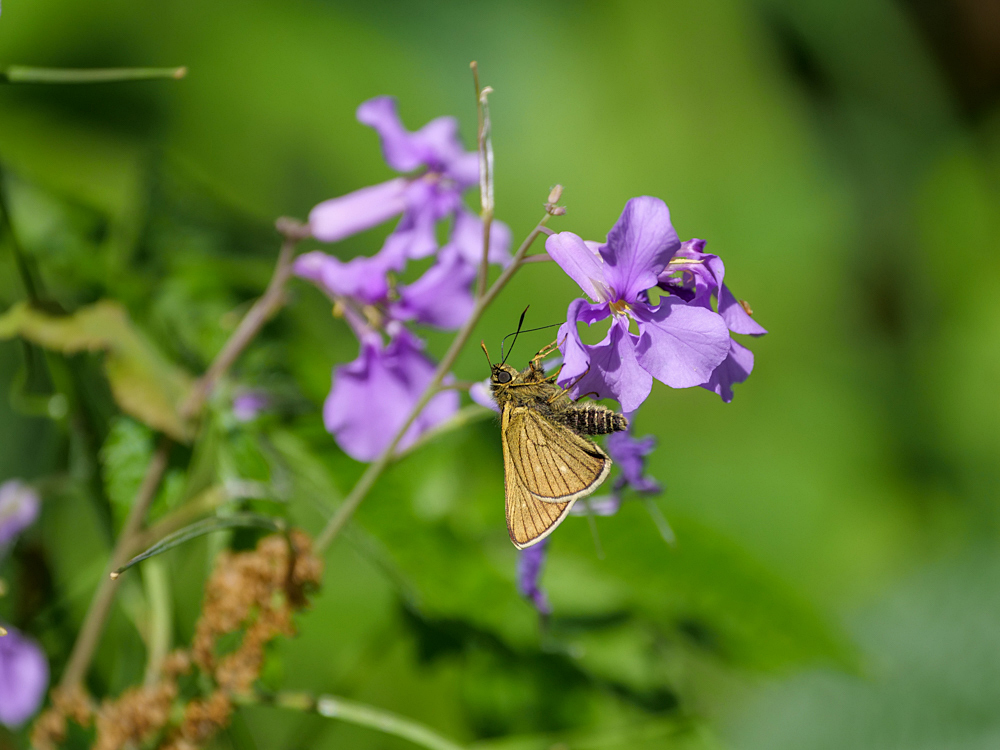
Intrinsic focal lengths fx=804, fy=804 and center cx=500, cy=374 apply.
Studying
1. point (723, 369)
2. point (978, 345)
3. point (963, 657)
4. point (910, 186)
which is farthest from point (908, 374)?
point (723, 369)

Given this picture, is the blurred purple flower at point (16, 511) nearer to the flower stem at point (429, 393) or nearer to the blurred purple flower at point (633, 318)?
the flower stem at point (429, 393)

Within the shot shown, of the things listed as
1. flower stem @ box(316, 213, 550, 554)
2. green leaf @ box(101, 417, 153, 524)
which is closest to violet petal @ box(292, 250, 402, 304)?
flower stem @ box(316, 213, 550, 554)

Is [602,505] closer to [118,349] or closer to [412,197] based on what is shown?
[412,197]

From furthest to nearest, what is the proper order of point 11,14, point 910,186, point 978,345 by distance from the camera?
point 910,186 < point 978,345 < point 11,14

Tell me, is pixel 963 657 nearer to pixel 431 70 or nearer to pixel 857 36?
pixel 857 36

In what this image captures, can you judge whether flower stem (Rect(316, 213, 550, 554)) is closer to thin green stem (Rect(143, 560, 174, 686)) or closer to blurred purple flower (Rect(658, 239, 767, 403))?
blurred purple flower (Rect(658, 239, 767, 403))

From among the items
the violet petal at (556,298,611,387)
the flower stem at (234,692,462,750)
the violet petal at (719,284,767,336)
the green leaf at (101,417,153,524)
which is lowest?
the flower stem at (234,692,462,750)
